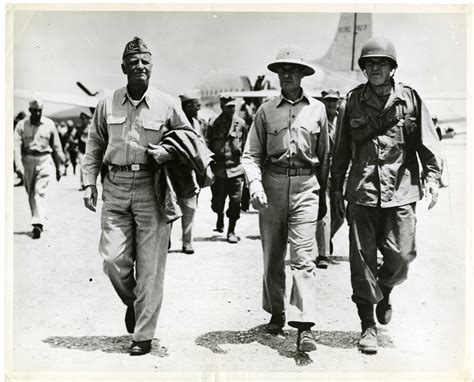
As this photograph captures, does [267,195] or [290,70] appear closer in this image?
[290,70]

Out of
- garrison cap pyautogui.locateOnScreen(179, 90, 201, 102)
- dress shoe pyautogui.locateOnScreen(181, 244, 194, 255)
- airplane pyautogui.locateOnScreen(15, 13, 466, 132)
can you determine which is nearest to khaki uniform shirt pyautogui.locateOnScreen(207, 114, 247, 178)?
airplane pyautogui.locateOnScreen(15, 13, 466, 132)

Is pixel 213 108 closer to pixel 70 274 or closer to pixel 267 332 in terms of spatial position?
pixel 70 274

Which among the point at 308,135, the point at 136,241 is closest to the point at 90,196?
the point at 136,241

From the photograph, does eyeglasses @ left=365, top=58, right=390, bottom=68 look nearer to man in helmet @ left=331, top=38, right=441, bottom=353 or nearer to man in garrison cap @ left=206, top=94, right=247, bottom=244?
man in helmet @ left=331, top=38, right=441, bottom=353

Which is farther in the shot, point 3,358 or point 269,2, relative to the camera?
point 269,2

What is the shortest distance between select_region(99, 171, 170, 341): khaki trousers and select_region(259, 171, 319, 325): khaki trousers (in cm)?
98

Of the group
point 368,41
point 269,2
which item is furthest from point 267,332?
point 269,2

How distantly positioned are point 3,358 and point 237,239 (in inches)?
174

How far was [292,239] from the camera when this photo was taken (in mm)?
5355

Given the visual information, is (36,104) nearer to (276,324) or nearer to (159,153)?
(159,153)

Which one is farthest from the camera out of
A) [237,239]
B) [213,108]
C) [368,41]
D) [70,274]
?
[213,108]

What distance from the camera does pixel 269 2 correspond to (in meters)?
6.07

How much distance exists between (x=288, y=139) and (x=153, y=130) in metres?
1.15

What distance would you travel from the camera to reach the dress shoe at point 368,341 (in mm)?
A: 5367
